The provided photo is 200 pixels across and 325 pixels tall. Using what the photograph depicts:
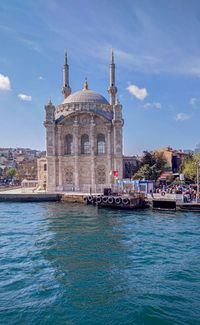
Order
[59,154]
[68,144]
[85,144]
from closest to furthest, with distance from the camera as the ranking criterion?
1. [59,154]
2. [85,144]
3. [68,144]

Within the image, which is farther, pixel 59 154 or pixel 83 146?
pixel 83 146

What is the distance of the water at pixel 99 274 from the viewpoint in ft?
20.4

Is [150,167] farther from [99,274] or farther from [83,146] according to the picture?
[99,274]

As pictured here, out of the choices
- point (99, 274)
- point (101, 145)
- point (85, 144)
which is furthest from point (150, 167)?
point (99, 274)

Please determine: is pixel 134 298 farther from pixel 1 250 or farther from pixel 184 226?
pixel 184 226

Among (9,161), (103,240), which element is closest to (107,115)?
(103,240)

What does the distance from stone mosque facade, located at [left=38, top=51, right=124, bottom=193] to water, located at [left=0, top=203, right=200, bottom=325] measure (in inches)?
642

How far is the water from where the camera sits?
245 inches

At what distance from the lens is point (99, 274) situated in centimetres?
830

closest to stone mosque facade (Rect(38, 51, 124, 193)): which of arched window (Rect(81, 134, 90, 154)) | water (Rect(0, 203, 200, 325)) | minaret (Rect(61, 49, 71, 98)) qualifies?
arched window (Rect(81, 134, 90, 154))

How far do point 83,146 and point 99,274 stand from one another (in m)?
25.6

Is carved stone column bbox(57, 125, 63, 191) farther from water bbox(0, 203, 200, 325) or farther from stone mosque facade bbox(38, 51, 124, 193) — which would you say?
water bbox(0, 203, 200, 325)

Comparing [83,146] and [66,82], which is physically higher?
[66,82]

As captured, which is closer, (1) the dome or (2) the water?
(2) the water
